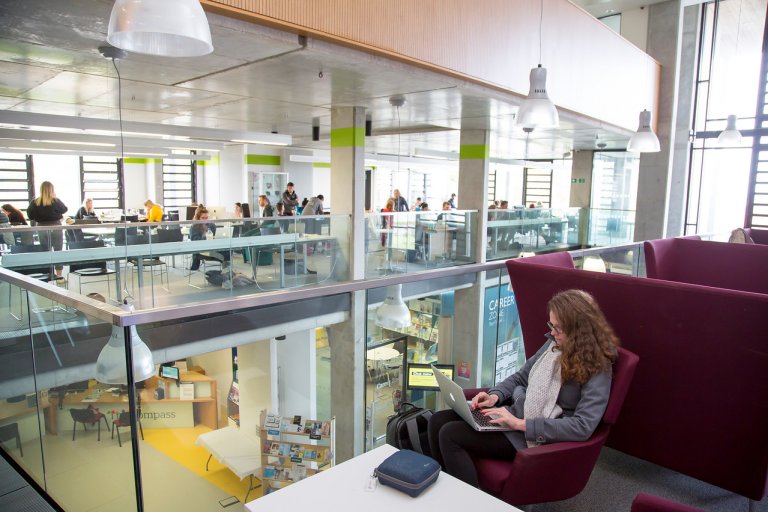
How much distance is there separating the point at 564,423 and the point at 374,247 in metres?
6.60

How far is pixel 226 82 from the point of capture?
19.4ft

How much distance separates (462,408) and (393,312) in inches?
54.3

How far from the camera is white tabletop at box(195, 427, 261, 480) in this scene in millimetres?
9203

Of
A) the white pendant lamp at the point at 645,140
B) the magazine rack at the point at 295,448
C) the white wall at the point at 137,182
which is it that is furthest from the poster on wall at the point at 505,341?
the white wall at the point at 137,182

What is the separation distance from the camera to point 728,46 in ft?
36.3

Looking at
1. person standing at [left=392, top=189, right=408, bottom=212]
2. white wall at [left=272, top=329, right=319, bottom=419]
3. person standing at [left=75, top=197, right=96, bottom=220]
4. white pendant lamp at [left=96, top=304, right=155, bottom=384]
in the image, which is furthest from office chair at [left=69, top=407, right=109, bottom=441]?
person standing at [left=392, top=189, right=408, bottom=212]

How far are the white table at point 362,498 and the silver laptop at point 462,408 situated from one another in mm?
643

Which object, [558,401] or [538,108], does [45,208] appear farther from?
[558,401]

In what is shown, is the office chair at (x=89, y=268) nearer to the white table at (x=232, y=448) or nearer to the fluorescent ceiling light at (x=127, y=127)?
the fluorescent ceiling light at (x=127, y=127)

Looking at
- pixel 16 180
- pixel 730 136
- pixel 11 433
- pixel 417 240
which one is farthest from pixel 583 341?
pixel 16 180

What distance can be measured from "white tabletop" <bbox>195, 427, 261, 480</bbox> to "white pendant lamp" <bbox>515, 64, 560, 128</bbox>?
23.4 feet

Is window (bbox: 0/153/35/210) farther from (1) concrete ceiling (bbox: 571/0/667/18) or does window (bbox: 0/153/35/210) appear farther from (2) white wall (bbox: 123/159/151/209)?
(1) concrete ceiling (bbox: 571/0/667/18)

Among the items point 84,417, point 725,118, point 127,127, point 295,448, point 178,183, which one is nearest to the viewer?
point 295,448

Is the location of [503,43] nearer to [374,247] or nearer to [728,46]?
[374,247]
